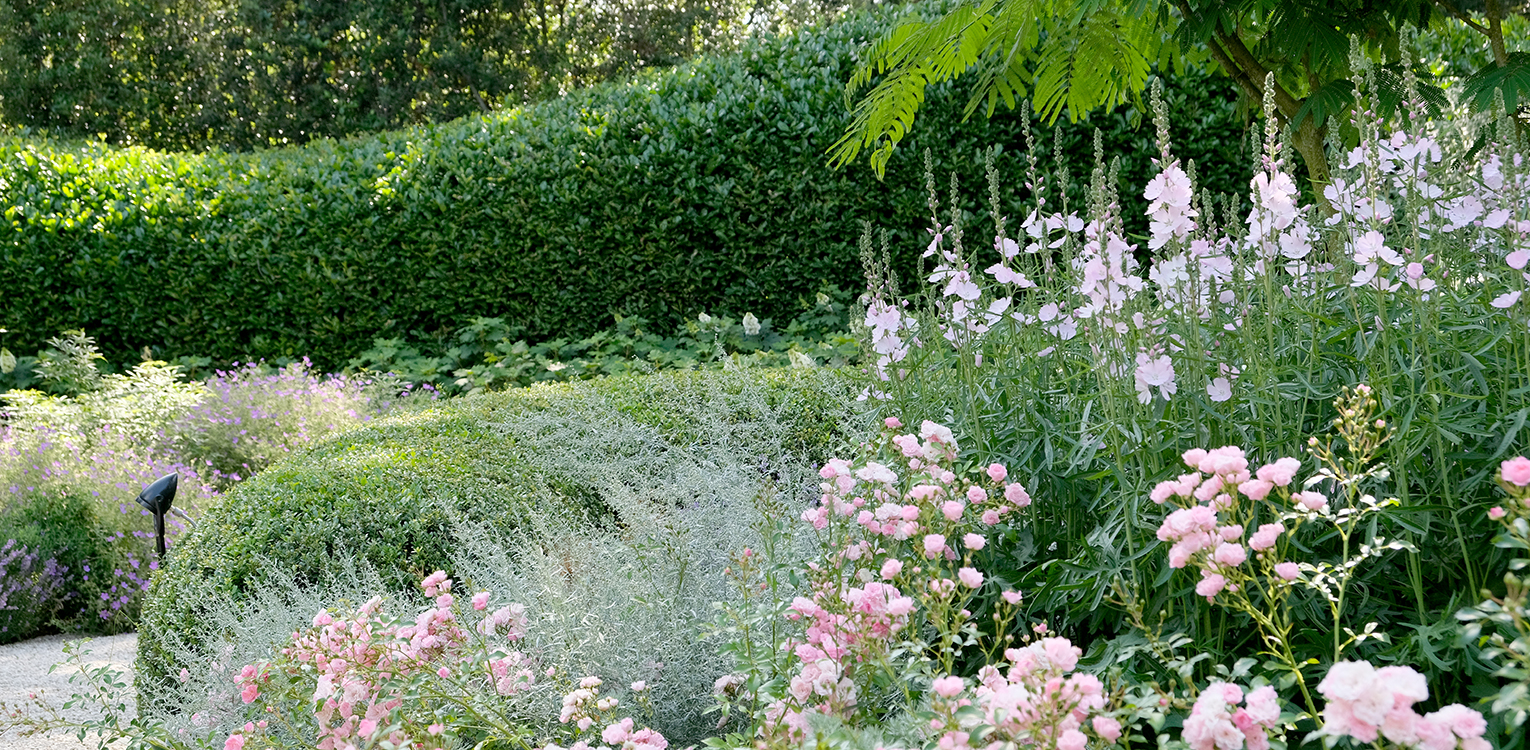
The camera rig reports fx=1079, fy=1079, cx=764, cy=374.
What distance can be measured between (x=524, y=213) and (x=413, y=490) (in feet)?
15.0

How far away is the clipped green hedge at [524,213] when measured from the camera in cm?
704

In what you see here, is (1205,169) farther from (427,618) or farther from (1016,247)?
(427,618)

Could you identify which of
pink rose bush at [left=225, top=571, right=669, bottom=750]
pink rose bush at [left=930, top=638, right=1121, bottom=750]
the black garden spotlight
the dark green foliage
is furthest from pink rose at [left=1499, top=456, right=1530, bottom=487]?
the dark green foliage

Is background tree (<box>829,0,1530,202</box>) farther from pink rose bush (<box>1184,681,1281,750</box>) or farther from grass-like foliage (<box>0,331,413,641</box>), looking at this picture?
grass-like foliage (<box>0,331,413,641</box>)

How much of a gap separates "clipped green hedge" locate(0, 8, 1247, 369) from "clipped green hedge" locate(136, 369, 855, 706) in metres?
2.94

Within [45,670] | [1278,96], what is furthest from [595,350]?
[1278,96]

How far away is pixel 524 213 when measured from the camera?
301 inches

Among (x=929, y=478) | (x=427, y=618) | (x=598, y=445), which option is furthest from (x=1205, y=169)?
(x=427, y=618)

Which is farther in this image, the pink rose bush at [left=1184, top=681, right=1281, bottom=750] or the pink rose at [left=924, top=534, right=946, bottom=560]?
the pink rose at [left=924, top=534, right=946, bottom=560]

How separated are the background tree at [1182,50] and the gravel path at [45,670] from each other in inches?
124

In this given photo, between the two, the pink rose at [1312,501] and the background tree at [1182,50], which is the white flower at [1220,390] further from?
the background tree at [1182,50]

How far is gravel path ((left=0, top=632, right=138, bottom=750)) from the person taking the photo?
3.34 metres

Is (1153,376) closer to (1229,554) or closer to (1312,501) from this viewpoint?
(1312,501)

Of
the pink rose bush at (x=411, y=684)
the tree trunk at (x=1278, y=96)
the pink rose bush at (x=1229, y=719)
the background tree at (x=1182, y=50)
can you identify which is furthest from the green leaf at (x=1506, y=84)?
the pink rose bush at (x=411, y=684)
